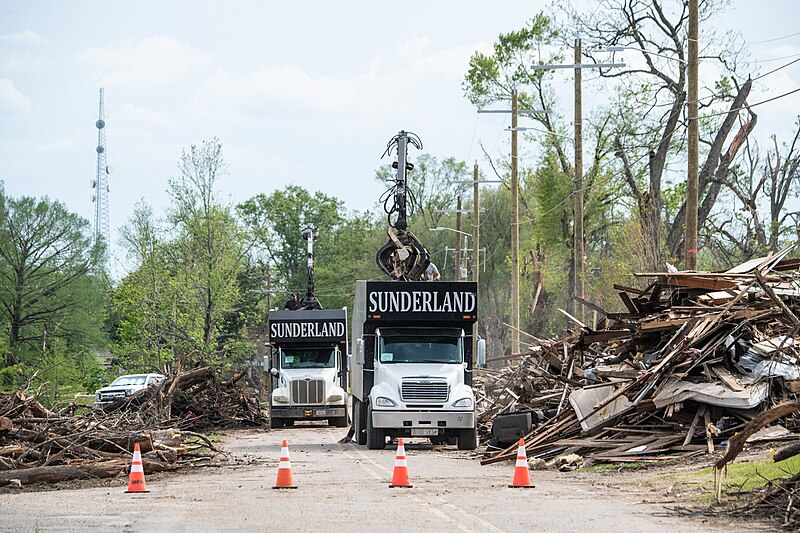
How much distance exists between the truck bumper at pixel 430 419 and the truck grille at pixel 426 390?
0.30 m

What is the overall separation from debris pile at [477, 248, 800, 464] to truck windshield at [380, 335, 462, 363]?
318 centimetres

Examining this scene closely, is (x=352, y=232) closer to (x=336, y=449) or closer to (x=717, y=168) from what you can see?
(x=717, y=168)

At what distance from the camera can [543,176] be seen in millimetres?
57656

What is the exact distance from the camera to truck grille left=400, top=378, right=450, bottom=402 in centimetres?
2497

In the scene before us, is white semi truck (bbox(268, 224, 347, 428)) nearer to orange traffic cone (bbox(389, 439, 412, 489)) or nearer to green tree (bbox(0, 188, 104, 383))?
orange traffic cone (bbox(389, 439, 412, 489))

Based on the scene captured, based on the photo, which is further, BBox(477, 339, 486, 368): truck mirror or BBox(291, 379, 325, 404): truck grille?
BBox(291, 379, 325, 404): truck grille

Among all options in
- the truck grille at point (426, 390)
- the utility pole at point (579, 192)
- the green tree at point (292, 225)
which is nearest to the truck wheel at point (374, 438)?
the truck grille at point (426, 390)

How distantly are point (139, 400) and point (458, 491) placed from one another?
57.1 ft

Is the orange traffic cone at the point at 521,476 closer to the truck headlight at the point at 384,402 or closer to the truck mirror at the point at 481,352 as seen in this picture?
the truck headlight at the point at 384,402

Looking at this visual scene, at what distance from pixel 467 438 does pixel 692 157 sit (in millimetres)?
7771

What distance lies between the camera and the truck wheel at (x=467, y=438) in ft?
82.7

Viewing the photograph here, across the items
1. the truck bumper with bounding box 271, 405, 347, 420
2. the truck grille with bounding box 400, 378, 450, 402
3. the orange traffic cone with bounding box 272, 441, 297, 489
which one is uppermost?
the truck grille with bounding box 400, 378, 450, 402

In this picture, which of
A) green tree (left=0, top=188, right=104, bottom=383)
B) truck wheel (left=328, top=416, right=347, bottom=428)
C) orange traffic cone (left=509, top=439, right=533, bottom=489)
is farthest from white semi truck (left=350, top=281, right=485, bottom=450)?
green tree (left=0, top=188, right=104, bottom=383)

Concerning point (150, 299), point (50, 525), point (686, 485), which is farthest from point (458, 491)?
point (150, 299)
